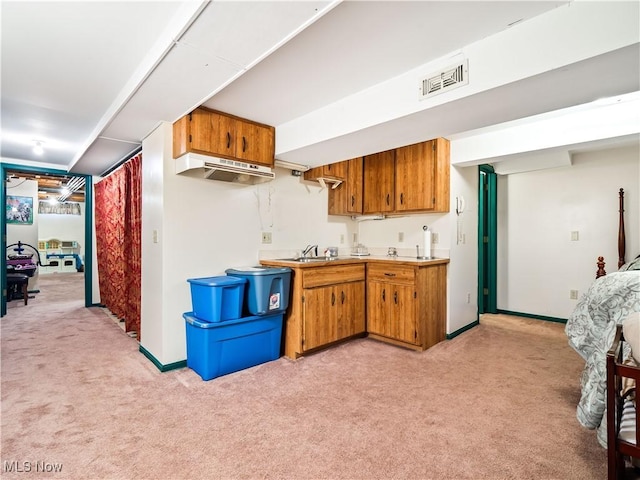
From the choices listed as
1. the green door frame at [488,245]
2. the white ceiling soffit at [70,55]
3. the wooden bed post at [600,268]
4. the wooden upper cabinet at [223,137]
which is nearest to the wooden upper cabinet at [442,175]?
the green door frame at [488,245]

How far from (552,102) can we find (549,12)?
20.5 inches

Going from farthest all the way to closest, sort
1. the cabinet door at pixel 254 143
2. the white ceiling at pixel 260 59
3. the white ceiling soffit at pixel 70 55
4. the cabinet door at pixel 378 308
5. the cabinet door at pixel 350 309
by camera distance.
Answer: the cabinet door at pixel 378 308 → the cabinet door at pixel 350 309 → the cabinet door at pixel 254 143 → the white ceiling soffit at pixel 70 55 → the white ceiling at pixel 260 59

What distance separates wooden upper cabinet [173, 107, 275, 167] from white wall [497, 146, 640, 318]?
3.84m

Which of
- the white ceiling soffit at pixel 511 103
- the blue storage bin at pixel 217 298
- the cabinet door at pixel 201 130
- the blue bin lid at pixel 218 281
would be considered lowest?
the blue storage bin at pixel 217 298

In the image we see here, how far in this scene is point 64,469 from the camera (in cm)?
162

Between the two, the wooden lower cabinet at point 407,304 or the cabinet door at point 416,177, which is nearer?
the wooden lower cabinet at point 407,304

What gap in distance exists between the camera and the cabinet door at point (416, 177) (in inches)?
145

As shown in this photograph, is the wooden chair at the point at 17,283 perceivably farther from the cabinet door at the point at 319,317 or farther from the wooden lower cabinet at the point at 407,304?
the wooden lower cabinet at the point at 407,304

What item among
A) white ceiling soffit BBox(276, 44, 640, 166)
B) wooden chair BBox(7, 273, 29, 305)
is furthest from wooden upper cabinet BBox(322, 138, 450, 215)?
wooden chair BBox(7, 273, 29, 305)

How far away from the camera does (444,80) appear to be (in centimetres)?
197

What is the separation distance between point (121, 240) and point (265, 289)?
2390mm

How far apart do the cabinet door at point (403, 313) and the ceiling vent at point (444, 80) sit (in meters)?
1.93

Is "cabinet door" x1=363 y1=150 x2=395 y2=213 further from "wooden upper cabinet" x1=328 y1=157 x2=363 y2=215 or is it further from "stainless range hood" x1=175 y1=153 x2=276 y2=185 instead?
"stainless range hood" x1=175 y1=153 x2=276 y2=185

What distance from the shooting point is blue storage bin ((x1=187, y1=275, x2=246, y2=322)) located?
8.82ft
